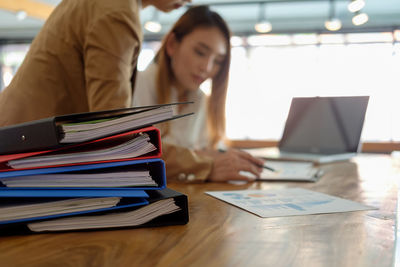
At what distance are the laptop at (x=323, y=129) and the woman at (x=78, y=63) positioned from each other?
3.08 ft

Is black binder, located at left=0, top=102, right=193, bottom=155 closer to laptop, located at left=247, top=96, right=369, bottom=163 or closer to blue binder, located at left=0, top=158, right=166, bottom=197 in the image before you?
blue binder, located at left=0, top=158, right=166, bottom=197

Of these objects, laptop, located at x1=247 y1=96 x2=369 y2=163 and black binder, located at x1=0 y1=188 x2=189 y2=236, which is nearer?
black binder, located at x1=0 y1=188 x2=189 y2=236

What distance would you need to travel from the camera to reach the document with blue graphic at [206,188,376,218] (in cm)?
64

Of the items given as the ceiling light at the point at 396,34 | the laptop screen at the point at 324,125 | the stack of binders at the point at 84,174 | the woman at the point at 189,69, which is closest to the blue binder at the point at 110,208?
the stack of binders at the point at 84,174

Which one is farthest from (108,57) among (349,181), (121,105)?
(349,181)

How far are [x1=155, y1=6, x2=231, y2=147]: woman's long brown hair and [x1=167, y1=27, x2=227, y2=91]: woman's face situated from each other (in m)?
0.02

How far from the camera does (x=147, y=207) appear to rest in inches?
21.1

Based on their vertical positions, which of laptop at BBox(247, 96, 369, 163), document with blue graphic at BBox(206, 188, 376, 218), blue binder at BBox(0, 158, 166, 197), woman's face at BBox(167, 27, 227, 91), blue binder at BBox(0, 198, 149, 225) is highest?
woman's face at BBox(167, 27, 227, 91)

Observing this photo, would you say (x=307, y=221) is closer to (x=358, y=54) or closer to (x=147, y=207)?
(x=147, y=207)

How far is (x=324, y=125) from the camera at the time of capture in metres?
1.94

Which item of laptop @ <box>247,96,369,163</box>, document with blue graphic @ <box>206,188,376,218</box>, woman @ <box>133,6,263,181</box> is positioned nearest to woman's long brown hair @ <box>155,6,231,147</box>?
woman @ <box>133,6,263,181</box>

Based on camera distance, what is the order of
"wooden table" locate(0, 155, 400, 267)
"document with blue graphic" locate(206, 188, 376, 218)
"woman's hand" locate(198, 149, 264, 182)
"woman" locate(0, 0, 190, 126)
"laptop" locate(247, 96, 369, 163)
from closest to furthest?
"wooden table" locate(0, 155, 400, 267), "document with blue graphic" locate(206, 188, 376, 218), "woman" locate(0, 0, 190, 126), "woman's hand" locate(198, 149, 264, 182), "laptop" locate(247, 96, 369, 163)

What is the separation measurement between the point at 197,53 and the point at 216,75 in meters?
0.21

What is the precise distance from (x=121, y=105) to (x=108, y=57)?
118 millimetres
